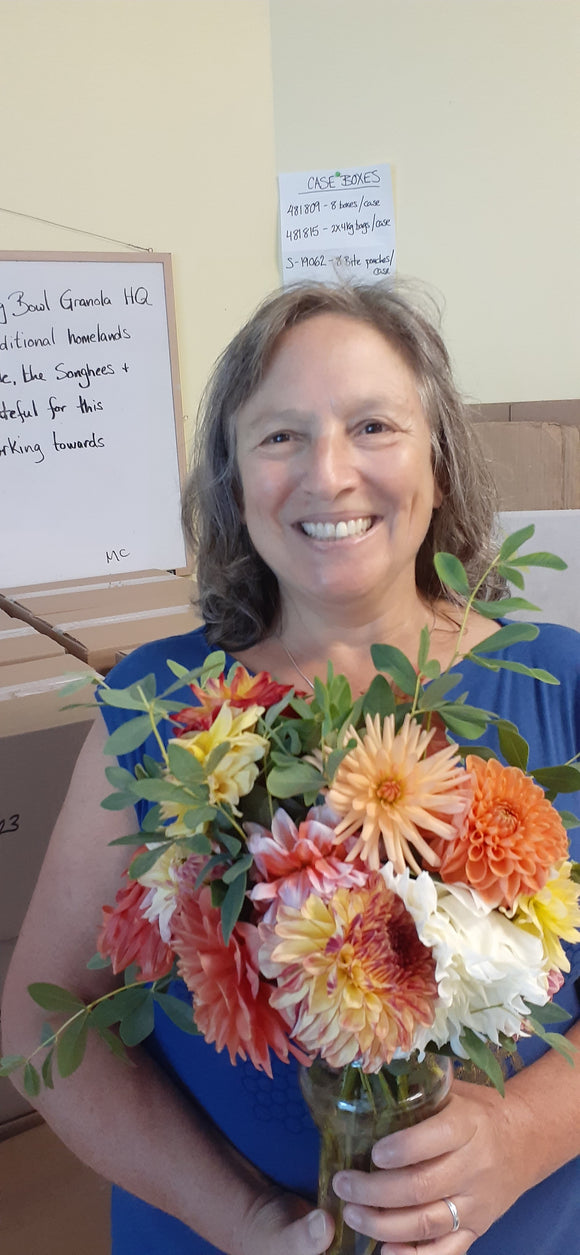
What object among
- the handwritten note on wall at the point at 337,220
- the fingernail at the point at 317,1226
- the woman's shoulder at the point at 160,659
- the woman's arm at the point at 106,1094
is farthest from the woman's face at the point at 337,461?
the handwritten note on wall at the point at 337,220

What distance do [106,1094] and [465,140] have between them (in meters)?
2.18

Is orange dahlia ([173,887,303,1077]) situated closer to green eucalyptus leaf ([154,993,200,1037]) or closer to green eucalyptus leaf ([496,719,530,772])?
green eucalyptus leaf ([154,993,200,1037])

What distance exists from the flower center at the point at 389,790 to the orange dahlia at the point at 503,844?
4cm

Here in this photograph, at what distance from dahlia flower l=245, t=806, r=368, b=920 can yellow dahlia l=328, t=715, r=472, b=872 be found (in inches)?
0.4

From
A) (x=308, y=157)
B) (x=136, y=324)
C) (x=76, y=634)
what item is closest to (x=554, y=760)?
(x=76, y=634)

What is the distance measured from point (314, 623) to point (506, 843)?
0.53 m

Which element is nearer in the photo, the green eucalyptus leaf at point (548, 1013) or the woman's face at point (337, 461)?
the green eucalyptus leaf at point (548, 1013)

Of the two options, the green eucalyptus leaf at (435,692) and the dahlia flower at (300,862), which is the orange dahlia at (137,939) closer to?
the dahlia flower at (300,862)

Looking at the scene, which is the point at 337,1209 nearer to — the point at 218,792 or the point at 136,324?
the point at 218,792

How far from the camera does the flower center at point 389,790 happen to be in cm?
44

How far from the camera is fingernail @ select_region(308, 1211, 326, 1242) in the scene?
0.59m

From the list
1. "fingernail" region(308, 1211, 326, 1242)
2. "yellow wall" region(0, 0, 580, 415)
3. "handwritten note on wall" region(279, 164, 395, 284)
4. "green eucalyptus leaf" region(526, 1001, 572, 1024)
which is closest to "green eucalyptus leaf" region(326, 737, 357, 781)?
"green eucalyptus leaf" region(526, 1001, 572, 1024)

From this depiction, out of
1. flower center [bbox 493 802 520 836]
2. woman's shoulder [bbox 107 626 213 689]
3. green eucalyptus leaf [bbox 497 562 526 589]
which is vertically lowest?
woman's shoulder [bbox 107 626 213 689]

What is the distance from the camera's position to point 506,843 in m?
0.44
